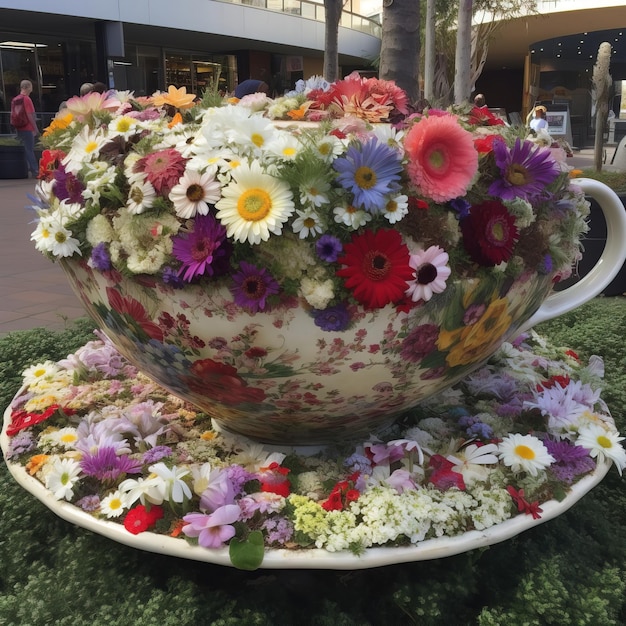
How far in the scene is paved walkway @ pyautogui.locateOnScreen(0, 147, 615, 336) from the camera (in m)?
4.88

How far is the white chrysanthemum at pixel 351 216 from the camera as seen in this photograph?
1.51 metres

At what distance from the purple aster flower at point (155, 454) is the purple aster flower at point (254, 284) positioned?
62cm

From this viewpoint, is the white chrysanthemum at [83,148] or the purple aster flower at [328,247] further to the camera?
the white chrysanthemum at [83,148]

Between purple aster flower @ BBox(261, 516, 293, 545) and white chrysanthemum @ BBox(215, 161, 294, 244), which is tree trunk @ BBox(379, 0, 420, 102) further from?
purple aster flower @ BBox(261, 516, 293, 545)

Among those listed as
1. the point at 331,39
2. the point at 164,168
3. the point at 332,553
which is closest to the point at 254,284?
the point at 164,168

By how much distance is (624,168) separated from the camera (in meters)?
10.6

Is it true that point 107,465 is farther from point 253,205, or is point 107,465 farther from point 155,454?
point 253,205

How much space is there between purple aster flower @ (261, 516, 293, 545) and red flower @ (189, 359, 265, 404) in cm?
28

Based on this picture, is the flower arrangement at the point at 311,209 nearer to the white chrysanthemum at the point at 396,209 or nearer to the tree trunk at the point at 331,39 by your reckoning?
the white chrysanthemum at the point at 396,209

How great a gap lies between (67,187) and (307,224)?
672 mm

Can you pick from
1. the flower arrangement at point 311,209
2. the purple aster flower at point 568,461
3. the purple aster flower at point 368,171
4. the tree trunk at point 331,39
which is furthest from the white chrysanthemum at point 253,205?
the tree trunk at point 331,39

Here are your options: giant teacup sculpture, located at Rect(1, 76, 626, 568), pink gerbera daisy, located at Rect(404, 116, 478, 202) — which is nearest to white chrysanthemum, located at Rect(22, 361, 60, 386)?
giant teacup sculpture, located at Rect(1, 76, 626, 568)

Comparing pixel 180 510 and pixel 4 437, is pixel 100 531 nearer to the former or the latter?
pixel 180 510

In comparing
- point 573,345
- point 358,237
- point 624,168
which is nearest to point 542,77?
point 624,168
